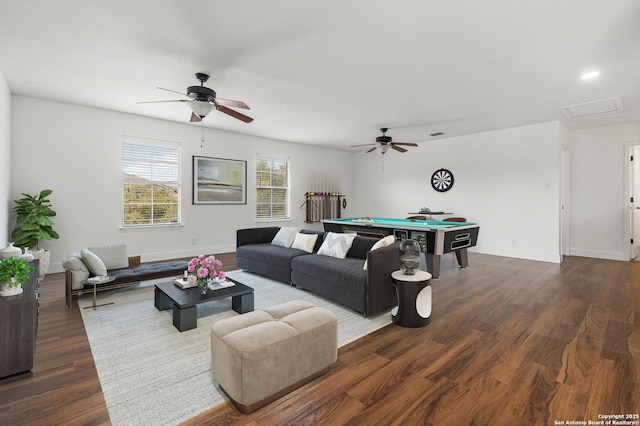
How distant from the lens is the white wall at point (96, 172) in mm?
4730

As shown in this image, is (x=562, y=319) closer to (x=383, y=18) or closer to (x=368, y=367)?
(x=368, y=367)

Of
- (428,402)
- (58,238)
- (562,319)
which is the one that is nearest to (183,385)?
(428,402)

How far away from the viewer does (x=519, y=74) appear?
12.1 feet

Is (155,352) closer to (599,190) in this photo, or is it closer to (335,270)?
(335,270)

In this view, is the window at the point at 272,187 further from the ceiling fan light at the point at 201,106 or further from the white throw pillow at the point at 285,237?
the ceiling fan light at the point at 201,106

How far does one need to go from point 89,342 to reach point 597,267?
24.1 feet

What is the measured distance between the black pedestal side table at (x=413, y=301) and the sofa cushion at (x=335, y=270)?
383 mm

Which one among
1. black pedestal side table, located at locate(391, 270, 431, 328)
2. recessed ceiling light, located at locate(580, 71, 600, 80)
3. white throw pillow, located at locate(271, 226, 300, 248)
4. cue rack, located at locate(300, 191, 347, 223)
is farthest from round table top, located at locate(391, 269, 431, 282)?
cue rack, located at locate(300, 191, 347, 223)

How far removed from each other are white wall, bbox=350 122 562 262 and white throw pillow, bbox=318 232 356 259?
426 cm

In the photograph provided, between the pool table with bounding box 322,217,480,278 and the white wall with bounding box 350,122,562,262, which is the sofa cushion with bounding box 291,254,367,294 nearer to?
the pool table with bounding box 322,217,480,278

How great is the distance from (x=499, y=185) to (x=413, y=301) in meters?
4.99

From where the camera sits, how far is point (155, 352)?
244 centimetres

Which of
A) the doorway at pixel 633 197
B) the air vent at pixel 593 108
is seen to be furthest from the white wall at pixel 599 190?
the air vent at pixel 593 108

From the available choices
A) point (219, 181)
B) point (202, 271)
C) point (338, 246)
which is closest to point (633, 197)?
point (338, 246)
